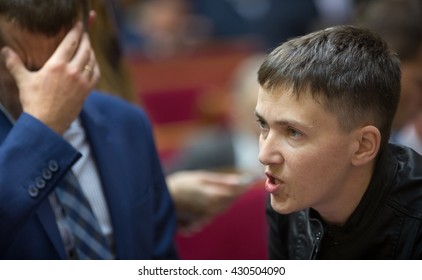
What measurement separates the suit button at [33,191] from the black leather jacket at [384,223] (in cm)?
63

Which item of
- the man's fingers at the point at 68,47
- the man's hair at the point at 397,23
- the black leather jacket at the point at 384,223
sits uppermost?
the man's hair at the point at 397,23

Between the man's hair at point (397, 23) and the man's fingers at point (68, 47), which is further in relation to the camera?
the man's hair at point (397, 23)

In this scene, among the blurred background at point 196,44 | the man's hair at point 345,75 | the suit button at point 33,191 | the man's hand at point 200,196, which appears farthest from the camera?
the blurred background at point 196,44

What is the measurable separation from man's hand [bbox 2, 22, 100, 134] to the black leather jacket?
25.4 inches

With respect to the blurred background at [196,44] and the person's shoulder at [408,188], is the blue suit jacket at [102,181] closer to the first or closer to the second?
the person's shoulder at [408,188]

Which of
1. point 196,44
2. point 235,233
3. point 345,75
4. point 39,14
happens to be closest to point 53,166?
point 39,14

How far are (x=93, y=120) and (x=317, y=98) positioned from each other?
2.58ft

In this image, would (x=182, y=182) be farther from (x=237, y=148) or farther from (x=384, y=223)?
(x=237, y=148)

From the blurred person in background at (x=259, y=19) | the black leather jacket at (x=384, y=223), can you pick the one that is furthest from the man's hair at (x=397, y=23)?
the blurred person in background at (x=259, y=19)

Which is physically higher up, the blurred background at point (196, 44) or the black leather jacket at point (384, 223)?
the black leather jacket at point (384, 223)

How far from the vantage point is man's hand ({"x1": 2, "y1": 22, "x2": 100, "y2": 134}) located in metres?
1.90

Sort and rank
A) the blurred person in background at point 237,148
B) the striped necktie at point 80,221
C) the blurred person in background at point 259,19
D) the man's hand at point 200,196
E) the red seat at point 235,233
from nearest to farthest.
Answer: the striped necktie at point 80,221 → the man's hand at point 200,196 → the red seat at point 235,233 → the blurred person in background at point 237,148 → the blurred person in background at point 259,19

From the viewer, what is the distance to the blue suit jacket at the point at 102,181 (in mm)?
1854
